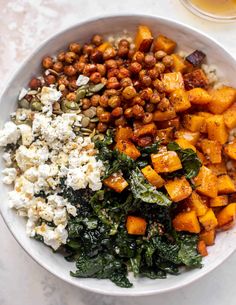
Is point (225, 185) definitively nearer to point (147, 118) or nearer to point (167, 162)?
point (167, 162)

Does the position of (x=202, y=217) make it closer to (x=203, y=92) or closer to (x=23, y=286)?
(x=203, y=92)

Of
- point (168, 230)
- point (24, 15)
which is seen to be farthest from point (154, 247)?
point (24, 15)

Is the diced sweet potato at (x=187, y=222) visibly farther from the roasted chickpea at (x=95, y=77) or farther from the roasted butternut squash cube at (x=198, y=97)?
the roasted chickpea at (x=95, y=77)

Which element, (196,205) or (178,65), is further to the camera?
(178,65)

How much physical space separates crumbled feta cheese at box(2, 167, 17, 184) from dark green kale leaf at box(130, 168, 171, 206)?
20.4 inches

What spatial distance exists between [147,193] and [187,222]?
0.68ft

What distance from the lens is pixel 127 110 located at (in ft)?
7.71

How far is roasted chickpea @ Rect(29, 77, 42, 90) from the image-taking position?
2.45 m

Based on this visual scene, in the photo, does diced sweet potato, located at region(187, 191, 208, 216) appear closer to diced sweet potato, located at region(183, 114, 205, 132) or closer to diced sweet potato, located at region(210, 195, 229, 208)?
diced sweet potato, located at region(210, 195, 229, 208)

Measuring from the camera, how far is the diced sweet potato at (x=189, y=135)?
235 centimetres

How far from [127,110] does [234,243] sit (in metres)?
0.72

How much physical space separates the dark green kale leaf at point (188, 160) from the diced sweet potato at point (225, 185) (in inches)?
5.3

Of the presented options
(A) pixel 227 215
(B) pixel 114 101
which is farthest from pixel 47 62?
(A) pixel 227 215

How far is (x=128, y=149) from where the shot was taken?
7.52ft
